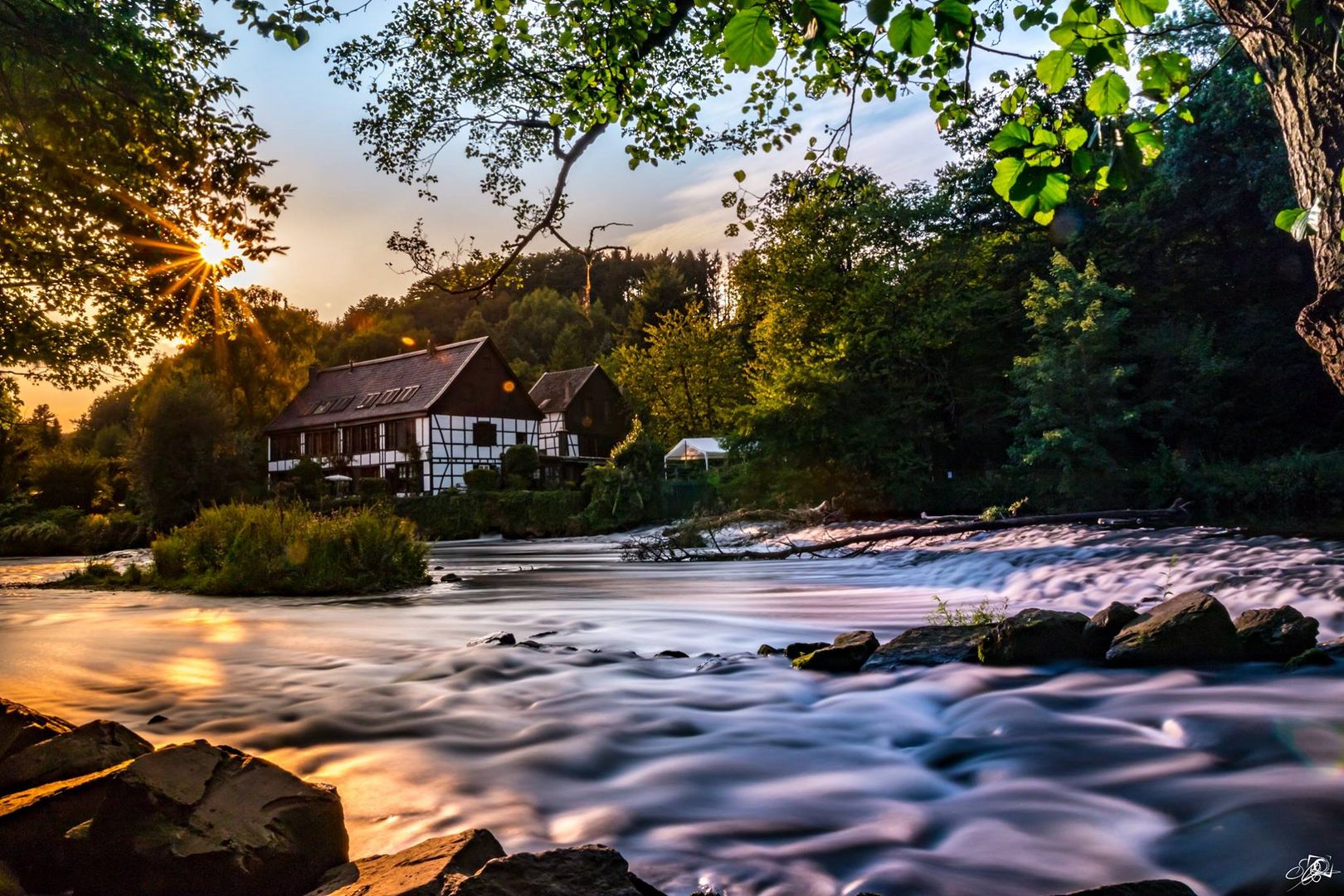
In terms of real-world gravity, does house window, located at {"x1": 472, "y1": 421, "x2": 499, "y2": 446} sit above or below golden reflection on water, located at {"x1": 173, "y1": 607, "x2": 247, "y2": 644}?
above

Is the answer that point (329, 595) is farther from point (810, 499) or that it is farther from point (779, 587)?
point (810, 499)

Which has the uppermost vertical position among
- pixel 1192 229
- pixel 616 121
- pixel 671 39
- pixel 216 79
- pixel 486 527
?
pixel 1192 229

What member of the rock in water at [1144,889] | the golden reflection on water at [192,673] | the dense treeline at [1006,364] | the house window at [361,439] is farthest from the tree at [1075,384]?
the house window at [361,439]

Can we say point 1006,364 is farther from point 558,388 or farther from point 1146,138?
point 558,388

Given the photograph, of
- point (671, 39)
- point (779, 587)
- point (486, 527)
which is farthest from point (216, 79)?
point (486, 527)

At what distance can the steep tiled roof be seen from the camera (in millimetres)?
62312

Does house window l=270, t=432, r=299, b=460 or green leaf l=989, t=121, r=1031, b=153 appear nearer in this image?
green leaf l=989, t=121, r=1031, b=153

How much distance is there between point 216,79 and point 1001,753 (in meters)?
12.4

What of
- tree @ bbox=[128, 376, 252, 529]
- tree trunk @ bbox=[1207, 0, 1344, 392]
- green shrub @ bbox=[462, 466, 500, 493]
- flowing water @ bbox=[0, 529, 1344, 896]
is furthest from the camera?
green shrub @ bbox=[462, 466, 500, 493]

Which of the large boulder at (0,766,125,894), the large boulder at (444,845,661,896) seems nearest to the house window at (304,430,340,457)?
the large boulder at (0,766,125,894)

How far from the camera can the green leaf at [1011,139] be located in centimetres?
238

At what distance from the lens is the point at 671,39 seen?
373 inches

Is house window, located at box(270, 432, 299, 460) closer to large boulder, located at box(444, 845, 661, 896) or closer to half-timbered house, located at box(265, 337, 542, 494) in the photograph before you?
half-timbered house, located at box(265, 337, 542, 494)

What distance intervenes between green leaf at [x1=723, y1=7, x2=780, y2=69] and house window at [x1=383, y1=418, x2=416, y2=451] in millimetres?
51820
